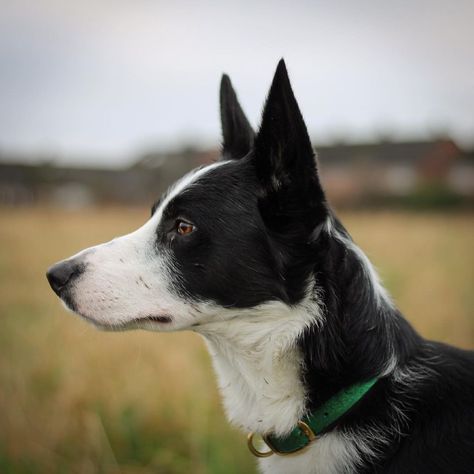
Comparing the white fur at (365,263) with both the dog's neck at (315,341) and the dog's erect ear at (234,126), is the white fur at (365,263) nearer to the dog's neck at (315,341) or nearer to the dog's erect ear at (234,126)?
the dog's neck at (315,341)

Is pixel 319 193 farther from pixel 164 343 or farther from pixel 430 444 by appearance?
pixel 164 343

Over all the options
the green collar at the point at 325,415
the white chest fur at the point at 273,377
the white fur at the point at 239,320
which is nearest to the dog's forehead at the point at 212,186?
the white fur at the point at 239,320

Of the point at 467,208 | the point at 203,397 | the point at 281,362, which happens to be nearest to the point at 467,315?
the point at 203,397

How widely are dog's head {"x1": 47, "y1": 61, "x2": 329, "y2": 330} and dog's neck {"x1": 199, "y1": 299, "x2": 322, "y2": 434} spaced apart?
72mm

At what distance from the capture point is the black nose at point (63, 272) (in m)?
2.14

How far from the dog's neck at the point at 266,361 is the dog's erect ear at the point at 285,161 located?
17.2 inches

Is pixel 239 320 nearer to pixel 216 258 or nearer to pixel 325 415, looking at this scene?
pixel 216 258

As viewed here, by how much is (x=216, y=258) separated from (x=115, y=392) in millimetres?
2348

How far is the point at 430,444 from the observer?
1.86 meters

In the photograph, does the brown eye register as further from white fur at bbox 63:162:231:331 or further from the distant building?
the distant building

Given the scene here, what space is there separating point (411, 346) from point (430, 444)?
0.43 metres

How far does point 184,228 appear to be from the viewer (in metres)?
2.23

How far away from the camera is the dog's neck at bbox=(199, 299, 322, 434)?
2.08 m

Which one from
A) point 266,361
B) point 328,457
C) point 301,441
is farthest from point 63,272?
point 328,457
